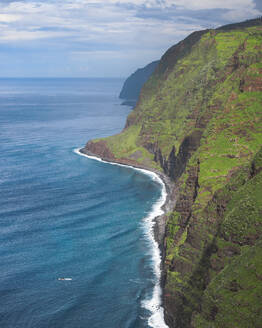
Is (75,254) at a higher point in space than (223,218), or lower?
lower

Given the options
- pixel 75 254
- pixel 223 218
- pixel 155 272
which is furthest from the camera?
pixel 75 254

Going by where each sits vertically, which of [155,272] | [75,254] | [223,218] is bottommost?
[155,272]

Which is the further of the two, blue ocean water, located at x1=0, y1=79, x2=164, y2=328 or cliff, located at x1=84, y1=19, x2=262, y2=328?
blue ocean water, located at x1=0, y1=79, x2=164, y2=328

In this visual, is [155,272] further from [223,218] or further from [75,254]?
[223,218]

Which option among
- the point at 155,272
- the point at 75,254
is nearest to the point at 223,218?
the point at 155,272

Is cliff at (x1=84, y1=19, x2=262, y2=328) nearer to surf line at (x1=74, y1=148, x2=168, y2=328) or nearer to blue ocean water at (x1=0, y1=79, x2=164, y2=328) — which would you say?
surf line at (x1=74, y1=148, x2=168, y2=328)

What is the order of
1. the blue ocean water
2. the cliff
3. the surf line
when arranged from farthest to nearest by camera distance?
the blue ocean water
the surf line
the cliff

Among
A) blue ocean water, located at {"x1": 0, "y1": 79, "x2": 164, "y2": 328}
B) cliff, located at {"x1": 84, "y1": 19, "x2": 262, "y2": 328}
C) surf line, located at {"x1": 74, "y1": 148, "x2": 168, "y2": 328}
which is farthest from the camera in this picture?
blue ocean water, located at {"x1": 0, "y1": 79, "x2": 164, "y2": 328}

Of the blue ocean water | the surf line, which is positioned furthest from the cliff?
the blue ocean water

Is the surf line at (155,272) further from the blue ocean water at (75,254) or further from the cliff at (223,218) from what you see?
the cliff at (223,218)

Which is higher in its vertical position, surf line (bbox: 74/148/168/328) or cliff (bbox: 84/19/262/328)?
cliff (bbox: 84/19/262/328)

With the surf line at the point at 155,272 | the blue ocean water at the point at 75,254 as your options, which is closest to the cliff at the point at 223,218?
the surf line at the point at 155,272
